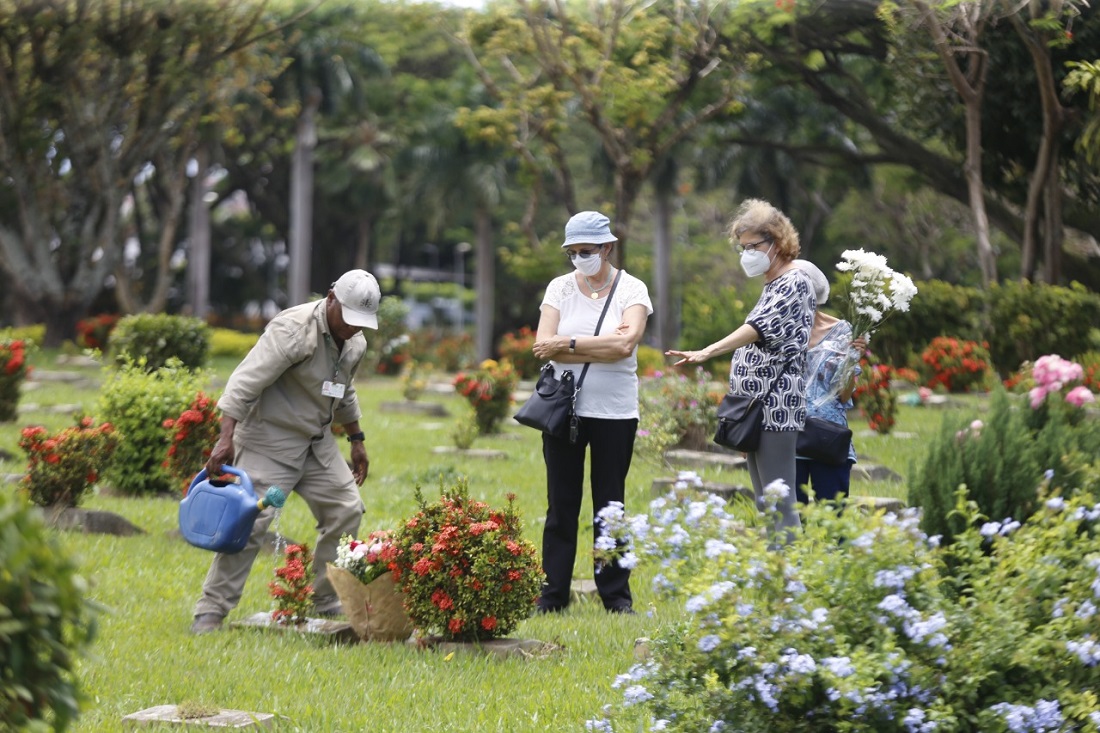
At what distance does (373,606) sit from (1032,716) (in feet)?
10.8

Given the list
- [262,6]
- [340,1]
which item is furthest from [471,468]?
[340,1]

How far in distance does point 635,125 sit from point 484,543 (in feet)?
61.8

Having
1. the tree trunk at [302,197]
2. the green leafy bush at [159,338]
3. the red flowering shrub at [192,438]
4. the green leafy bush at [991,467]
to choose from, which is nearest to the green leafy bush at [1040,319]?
the green leafy bush at [159,338]

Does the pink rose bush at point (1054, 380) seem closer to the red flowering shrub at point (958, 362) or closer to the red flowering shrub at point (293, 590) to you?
the red flowering shrub at point (293, 590)

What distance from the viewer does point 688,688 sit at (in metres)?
4.04

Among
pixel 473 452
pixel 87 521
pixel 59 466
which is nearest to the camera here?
pixel 87 521

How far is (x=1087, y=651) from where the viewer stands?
145 inches

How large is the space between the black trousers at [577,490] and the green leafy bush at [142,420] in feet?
14.3

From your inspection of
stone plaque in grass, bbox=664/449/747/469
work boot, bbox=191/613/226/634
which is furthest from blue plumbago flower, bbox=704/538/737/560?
stone plaque in grass, bbox=664/449/747/469

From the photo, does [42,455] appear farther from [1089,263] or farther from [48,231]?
[48,231]

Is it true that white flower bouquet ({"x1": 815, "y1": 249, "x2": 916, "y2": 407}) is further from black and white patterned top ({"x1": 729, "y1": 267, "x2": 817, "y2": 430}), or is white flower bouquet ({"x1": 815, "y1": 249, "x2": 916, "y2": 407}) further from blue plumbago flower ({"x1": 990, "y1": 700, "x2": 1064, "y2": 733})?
blue plumbago flower ({"x1": 990, "y1": 700, "x2": 1064, "y2": 733})

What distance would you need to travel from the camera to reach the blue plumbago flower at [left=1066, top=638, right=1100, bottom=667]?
3.64 m

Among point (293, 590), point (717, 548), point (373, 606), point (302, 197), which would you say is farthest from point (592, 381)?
point (302, 197)

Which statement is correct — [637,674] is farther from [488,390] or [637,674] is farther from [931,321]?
[931,321]
